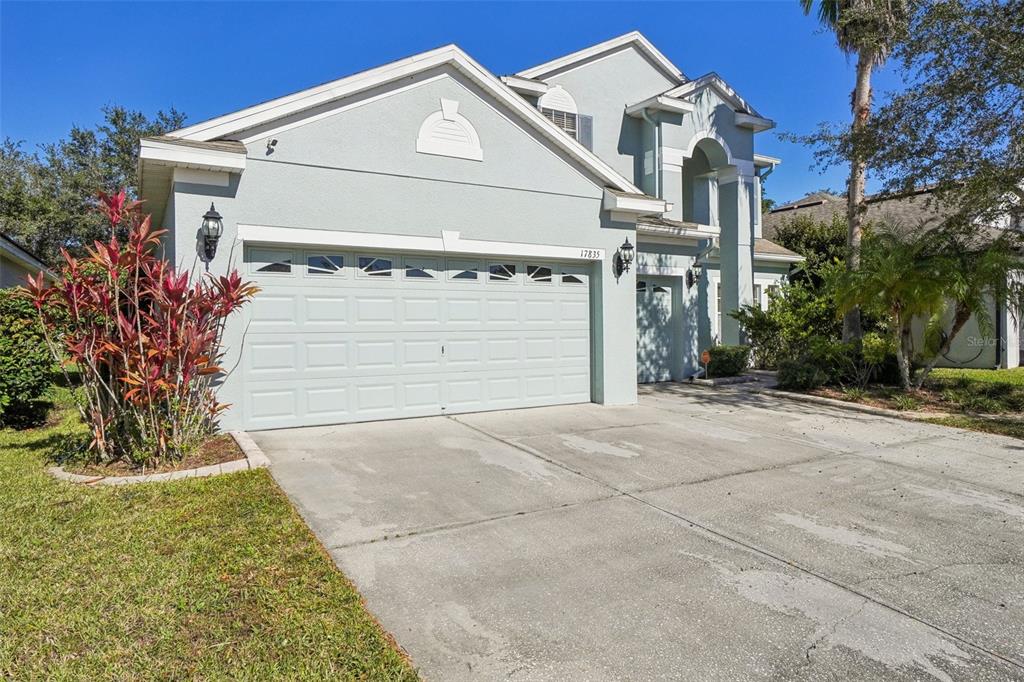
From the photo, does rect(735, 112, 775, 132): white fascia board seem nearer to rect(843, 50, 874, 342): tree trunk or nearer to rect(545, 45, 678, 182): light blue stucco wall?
rect(545, 45, 678, 182): light blue stucco wall

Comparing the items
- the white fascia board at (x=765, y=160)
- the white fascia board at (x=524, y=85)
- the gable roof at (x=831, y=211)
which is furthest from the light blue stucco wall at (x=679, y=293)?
the gable roof at (x=831, y=211)

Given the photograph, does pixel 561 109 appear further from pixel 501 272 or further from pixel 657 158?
pixel 501 272

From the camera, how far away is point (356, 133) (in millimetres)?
8219

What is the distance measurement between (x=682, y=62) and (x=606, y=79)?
2707 mm

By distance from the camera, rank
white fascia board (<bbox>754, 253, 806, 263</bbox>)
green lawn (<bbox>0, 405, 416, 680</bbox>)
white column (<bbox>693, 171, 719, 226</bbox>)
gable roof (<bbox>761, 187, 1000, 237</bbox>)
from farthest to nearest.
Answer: gable roof (<bbox>761, 187, 1000, 237</bbox>)
white fascia board (<bbox>754, 253, 806, 263</bbox>)
white column (<bbox>693, 171, 719, 226</bbox>)
green lawn (<bbox>0, 405, 416, 680</bbox>)

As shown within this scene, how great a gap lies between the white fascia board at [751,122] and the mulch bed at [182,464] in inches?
550

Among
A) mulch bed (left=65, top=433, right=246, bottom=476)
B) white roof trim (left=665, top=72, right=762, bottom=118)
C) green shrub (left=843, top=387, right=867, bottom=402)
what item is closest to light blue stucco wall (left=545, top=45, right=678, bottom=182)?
white roof trim (left=665, top=72, right=762, bottom=118)

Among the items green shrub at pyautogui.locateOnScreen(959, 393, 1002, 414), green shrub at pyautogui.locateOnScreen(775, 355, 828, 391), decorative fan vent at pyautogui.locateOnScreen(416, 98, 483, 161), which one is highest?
decorative fan vent at pyautogui.locateOnScreen(416, 98, 483, 161)

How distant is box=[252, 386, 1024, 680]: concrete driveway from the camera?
3010mm

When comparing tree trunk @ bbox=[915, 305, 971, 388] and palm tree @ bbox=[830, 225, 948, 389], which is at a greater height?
palm tree @ bbox=[830, 225, 948, 389]

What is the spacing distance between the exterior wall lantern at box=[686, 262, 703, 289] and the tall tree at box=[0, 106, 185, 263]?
22.6 meters

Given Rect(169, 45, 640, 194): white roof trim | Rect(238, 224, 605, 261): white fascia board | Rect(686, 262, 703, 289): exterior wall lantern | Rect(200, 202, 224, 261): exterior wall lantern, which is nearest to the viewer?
Rect(200, 202, 224, 261): exterior wall lantern

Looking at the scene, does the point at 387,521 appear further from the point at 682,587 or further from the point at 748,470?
the point at 748,470

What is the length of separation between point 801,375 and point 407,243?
8115 mm
